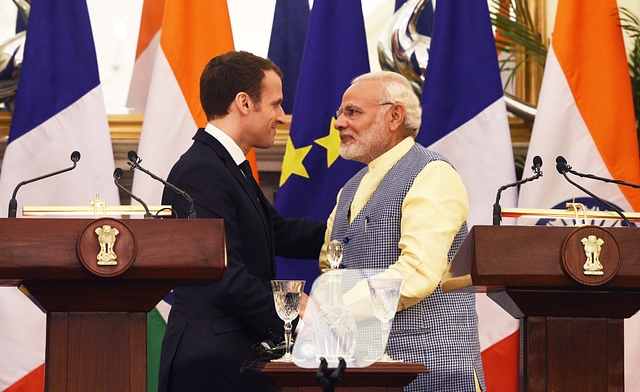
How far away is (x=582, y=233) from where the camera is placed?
6.81ft

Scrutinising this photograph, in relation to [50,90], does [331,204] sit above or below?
below

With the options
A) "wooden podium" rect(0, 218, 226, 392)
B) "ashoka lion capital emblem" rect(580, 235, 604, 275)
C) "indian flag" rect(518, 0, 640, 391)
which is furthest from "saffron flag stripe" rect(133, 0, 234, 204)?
"ashoka lion capital emblem" rect(580, 235, 604, 275)

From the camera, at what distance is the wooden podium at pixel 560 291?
2.06 meters

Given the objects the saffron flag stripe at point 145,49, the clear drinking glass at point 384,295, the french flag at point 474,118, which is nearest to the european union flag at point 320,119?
the french flag at point 474,118

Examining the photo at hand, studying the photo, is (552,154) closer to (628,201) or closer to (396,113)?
(628,201)

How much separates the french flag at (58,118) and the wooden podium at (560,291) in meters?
1.99

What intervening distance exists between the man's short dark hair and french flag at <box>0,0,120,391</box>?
88 centimetres

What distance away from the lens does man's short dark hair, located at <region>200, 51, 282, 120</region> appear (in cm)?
307

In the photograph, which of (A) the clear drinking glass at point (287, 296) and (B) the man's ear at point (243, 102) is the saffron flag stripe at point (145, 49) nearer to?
(B) the man's ear at point (243, 102)

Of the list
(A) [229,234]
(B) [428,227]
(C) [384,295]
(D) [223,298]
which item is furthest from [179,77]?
(C) [384,295]

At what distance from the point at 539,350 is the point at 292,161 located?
1878 mm

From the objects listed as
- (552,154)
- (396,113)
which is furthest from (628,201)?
(396,113)

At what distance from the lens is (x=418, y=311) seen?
2.69m

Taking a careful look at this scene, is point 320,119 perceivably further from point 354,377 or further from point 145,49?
point 354,377
